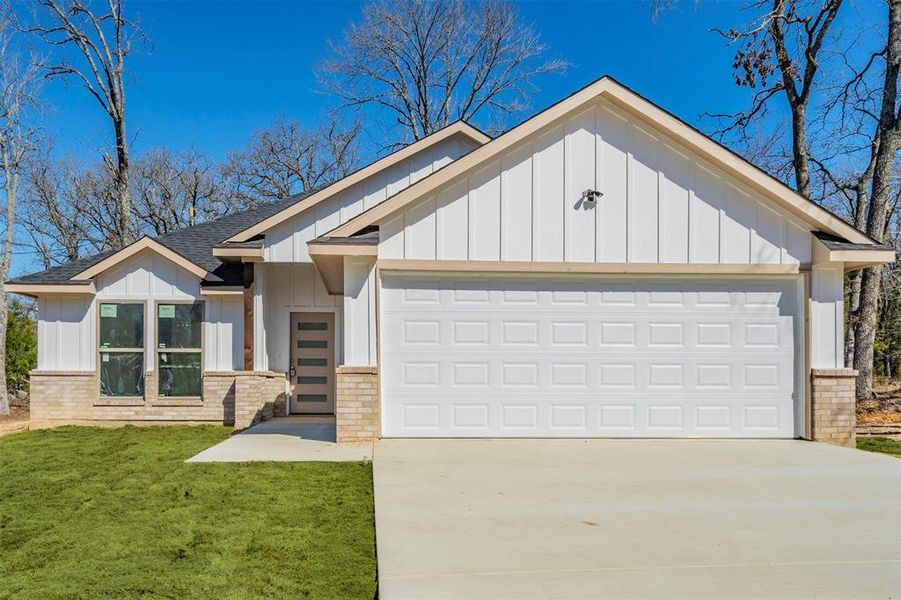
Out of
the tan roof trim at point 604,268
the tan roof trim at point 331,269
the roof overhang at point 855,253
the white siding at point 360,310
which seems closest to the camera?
the roof overhang at point 855,253

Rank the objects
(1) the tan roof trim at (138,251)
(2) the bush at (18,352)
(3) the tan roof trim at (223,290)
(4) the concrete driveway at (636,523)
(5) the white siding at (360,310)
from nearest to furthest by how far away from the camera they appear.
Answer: (4) the concrete driveway at (636,523)
(5) the white siding at (360,310)
(3) the tan roof trim at (223,290)
(1) the tan roof trim at (138,251)
(2) the bush at (18,352)

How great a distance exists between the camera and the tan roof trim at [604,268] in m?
8.40

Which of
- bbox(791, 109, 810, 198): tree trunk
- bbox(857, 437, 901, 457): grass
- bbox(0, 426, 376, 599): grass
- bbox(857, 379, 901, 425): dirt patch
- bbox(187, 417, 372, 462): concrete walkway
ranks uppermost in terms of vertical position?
bbox(791, 109, 810, 198): tree trunk

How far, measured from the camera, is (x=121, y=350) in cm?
1139

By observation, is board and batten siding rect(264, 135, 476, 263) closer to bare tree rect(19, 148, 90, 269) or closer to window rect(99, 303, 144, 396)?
window rect(99, 303, 144, 396)

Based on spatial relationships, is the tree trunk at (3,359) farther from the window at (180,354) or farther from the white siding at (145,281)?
the window at (180,354)

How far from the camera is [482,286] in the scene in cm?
860

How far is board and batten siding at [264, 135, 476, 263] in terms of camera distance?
11094 millimetres

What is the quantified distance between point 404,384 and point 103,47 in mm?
18380

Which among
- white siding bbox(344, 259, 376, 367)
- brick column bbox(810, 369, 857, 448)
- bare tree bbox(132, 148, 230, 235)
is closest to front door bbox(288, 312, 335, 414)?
white siding bbox(344, 259, 376, 367)

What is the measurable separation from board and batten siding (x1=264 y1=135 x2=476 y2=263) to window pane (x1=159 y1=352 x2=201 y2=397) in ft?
8.76

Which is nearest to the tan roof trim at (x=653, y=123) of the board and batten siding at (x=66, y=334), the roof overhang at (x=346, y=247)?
the roof overhang at (x=346, y=247)

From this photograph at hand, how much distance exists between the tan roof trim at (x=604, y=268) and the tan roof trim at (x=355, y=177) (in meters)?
3.70

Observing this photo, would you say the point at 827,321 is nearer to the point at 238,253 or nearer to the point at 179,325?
the point at 238,253
